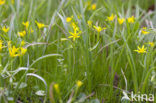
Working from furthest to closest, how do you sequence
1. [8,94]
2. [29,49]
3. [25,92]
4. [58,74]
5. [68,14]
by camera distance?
[68,14]
[29,49]
[58,74]
[25,92]
[8,94]

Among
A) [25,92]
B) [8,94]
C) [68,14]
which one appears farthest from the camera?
[68,14]

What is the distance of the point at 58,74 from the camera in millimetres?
1576

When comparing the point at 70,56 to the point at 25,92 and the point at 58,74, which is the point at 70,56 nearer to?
the point at 58,74

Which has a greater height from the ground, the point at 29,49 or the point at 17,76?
the point at 29,49

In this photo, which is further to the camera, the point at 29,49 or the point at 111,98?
Result: the point at 29,49

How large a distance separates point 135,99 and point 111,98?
0.16 meters

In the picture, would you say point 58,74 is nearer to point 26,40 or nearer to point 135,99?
point 26,40

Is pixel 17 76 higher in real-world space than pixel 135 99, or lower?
Result: higher

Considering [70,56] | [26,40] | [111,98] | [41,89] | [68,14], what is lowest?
[111,98]

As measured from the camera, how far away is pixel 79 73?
1552 mm

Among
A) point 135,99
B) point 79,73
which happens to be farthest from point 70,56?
point 135,99

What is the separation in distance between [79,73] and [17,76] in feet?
1.42

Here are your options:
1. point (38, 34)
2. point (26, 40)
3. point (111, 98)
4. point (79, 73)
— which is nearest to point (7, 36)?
point (26, 40)

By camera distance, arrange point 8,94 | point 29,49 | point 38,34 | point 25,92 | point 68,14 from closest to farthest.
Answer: point 8,94
point 25,92
point 29,49
point 38,34
point 68,14
